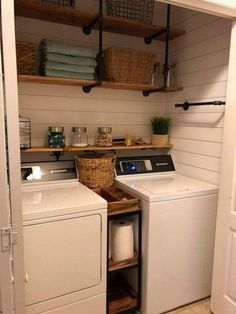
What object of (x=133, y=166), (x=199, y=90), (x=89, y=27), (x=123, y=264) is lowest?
(x=123, y=264)

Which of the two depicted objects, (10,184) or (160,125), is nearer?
(10,184)

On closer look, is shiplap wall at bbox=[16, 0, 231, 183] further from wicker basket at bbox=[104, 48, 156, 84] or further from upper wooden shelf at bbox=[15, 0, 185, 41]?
wicker basket at bbox=[104, 48, 156, 84]

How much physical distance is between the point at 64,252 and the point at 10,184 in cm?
69

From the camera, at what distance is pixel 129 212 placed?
1832 mm

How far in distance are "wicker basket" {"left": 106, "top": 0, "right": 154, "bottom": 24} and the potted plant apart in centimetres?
87

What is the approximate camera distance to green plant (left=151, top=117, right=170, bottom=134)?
2.48 meters

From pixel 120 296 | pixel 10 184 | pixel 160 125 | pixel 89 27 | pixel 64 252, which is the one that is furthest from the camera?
pixel 160 125

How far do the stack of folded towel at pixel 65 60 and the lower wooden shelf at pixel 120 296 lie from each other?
5.57 ft

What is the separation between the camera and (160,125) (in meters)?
2.48

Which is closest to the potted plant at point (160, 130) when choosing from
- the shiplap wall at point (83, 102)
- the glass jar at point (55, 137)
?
the shiplap wall at point (83, 102)

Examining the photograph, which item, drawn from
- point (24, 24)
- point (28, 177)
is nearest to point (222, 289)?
point (28, 177)

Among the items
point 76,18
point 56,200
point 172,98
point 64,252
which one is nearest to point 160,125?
point 172,98

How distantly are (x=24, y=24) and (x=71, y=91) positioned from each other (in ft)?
1.97

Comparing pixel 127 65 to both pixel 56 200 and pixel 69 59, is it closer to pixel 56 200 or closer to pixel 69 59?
pixel 69 59
